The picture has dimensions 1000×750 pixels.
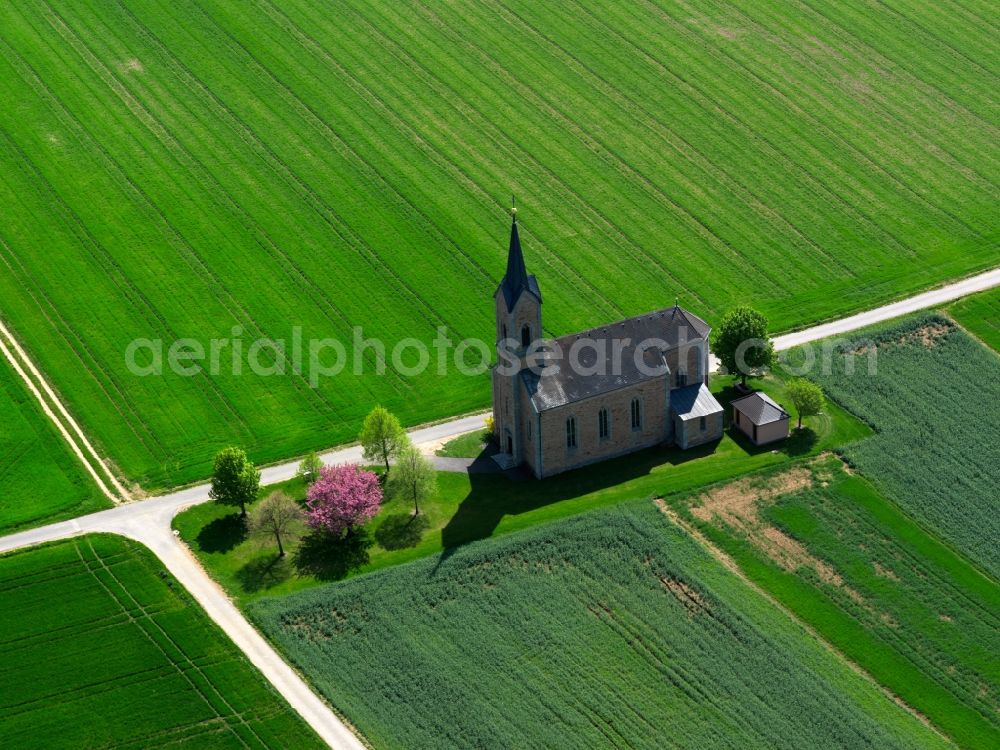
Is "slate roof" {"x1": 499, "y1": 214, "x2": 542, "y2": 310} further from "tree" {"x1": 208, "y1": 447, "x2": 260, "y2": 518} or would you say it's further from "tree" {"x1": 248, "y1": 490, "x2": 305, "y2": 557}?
"tree" {"x1": 208, "y1": 447, "x2": 260, "y2": 518}

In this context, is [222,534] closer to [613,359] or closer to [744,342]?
[613,359]

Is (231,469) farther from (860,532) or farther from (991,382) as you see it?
(991,382)

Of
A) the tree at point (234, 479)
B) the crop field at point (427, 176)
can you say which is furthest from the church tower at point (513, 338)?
the tree at point (234, 479)

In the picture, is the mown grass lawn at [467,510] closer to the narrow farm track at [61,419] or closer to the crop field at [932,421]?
the crop field at [932,421]

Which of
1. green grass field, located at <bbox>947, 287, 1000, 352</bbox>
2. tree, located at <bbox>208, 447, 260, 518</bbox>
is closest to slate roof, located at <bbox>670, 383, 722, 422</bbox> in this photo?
green grass field, located at <bbox>947, 287, 1000, 352</bbox>

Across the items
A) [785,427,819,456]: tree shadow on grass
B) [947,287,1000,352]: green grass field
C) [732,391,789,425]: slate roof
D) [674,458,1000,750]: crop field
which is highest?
[732,391,789,425]: slate roof

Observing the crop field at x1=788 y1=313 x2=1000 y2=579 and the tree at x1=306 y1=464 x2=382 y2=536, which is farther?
the crop field at x1=788 y1=313 x2=1000 y2=579

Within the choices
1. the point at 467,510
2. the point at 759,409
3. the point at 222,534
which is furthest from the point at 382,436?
the point at 759,409

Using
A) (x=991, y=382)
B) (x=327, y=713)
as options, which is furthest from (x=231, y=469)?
(x=991, y=382)
